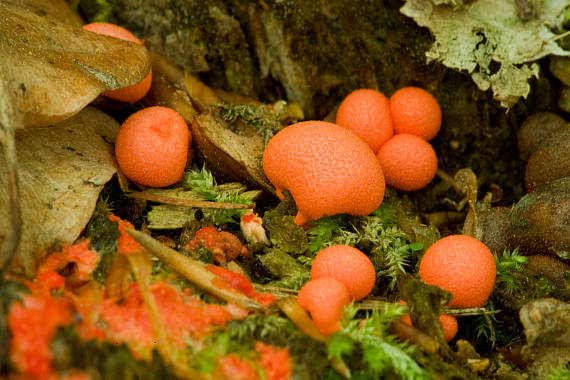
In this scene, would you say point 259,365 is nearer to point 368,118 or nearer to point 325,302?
point 325,302

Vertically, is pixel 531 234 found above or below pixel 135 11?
below

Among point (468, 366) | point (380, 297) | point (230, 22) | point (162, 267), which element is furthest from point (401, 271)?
point (230, 22)

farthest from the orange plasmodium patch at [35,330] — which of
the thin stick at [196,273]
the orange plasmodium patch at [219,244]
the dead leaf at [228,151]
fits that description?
the dead leaf at [228,151]

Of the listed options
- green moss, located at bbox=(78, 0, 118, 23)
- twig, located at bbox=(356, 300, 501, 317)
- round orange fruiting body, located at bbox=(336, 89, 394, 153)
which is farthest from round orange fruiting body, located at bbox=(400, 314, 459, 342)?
green moss, located at bbox=(78, 0, 118, 23)

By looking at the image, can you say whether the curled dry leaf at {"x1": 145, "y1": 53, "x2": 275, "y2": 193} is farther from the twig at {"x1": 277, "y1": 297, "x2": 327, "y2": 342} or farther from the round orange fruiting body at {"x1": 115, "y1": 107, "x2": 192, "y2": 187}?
the twig at {"x1": 277, "y1": 297, "x2": 327, "y2": 342}

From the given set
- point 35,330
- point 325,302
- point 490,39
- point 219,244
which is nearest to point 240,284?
point 219,244

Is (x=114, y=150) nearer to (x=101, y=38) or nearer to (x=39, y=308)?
(x=101, y=38)

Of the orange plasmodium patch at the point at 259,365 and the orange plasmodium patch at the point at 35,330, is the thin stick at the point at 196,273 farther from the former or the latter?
the orange plasmodium patch at the point at 35,330
